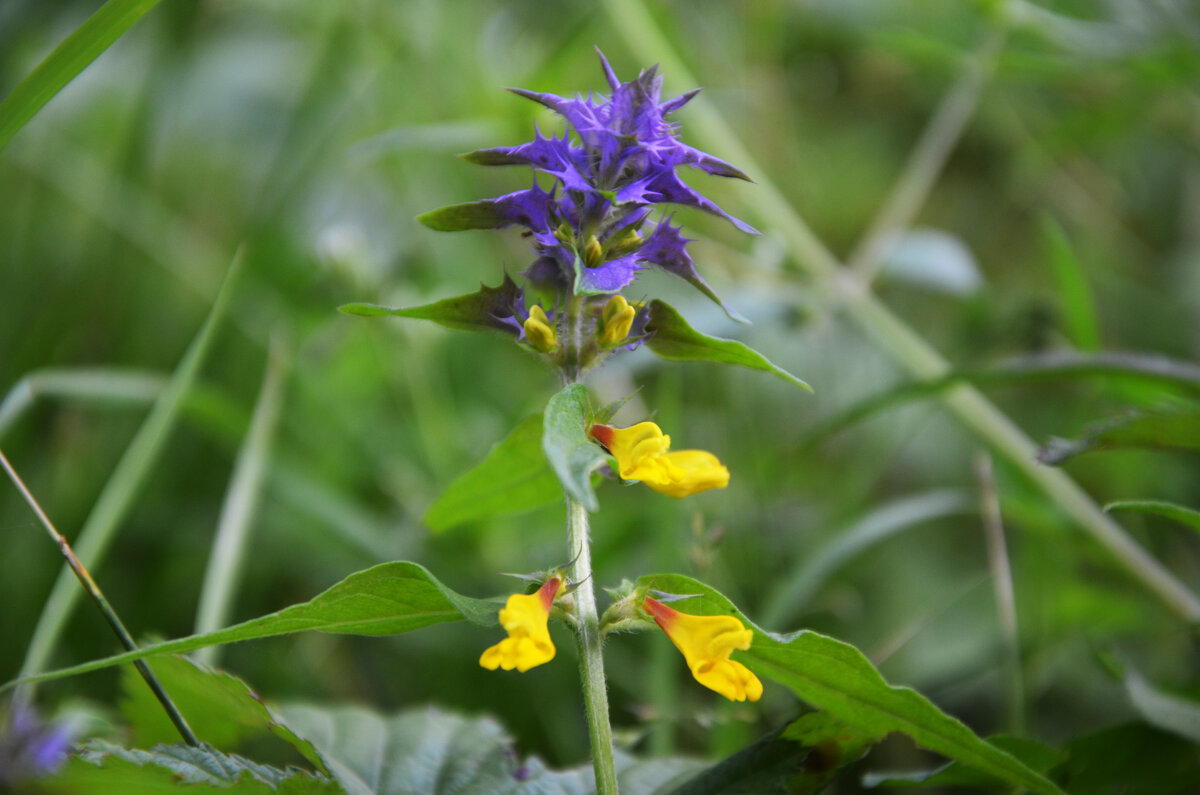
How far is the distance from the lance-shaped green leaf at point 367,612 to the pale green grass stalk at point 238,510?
379 mm

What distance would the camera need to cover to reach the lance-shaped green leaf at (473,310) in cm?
49

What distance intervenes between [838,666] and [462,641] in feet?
2.31

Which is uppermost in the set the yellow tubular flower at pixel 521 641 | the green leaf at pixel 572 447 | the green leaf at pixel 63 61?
the green leaf at pixel 63 61

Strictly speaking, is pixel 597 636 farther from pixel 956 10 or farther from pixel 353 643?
pixel 956 10

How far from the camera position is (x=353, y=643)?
1.14 metres

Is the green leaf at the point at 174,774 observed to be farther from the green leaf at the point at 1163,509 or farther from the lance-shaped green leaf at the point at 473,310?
the green leaf at the point at 1163,509

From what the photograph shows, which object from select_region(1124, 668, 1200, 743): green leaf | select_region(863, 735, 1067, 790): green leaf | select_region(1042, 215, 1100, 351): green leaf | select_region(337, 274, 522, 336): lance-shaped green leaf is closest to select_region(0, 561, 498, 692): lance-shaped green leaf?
select_region(337, 274, 522, 336): lance-shaped green leaf

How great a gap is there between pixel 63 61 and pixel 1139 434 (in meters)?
0.81

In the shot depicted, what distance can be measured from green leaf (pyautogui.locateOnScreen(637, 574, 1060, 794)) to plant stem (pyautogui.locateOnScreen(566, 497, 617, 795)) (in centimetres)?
4

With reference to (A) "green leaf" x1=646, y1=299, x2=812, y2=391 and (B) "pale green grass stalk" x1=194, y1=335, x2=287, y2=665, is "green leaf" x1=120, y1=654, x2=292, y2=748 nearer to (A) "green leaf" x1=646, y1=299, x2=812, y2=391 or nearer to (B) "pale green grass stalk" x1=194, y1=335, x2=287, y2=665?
(B) "pale green grass stalk" x1=194, y1=335, x2=287, y2=665

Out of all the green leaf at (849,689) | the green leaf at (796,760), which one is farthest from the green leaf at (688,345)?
the green leaf at (796,760)

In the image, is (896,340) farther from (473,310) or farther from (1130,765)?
(473,310)

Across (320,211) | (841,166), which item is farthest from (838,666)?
(841,166)

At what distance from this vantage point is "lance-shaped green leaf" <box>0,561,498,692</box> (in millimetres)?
425
